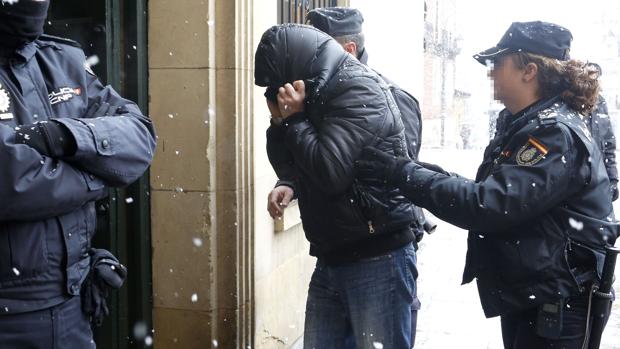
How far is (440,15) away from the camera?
4631cm

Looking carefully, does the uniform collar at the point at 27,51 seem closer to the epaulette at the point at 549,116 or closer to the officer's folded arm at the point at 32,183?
the officer's folded arm at the point at 32,183

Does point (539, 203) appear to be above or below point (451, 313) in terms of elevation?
above

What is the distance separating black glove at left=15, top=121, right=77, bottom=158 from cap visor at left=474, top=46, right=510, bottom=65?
5.65 ft

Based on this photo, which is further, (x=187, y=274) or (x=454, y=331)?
(x=454, y=331)

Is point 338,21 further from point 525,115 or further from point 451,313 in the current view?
point 451,313

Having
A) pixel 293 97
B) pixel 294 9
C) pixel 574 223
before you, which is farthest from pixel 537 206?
pixel 294 9

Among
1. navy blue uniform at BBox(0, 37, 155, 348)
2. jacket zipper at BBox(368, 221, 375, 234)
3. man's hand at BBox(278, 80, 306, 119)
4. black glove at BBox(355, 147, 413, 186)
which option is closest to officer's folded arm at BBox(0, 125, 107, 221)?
navy blue uniform at BBox(0, 37, 155, 348)

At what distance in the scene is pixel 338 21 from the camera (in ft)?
13.2

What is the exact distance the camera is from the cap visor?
9.39 feet

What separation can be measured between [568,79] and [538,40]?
0.20 meters

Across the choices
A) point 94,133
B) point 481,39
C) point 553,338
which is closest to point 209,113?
point 94,133

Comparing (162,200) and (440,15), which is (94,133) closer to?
(162,200)

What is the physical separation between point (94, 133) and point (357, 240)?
1163mm

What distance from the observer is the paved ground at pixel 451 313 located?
5.20 meters
